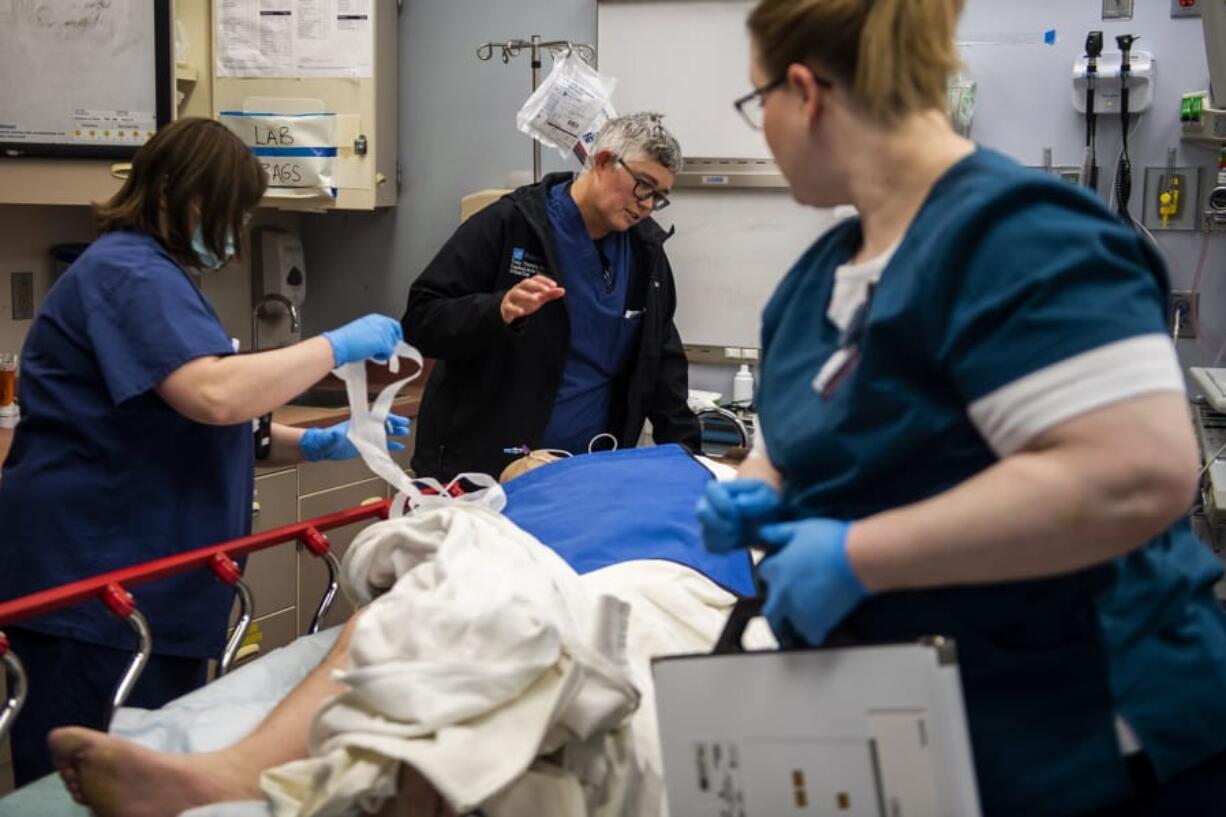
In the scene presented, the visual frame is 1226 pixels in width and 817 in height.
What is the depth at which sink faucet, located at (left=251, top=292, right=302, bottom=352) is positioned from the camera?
4.04m

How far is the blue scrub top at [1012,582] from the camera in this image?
3.02 ft

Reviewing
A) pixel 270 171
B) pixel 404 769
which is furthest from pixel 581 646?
pixel 270 171

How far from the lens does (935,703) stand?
0.97 meters

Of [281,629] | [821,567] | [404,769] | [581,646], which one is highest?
[821,567]

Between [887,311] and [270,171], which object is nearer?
[887,311]

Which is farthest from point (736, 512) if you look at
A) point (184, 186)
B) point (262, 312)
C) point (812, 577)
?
point (262, 312)

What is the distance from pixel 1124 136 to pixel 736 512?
2.82m

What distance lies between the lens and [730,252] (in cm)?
385

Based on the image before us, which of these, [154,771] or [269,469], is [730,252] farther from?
[154,771]

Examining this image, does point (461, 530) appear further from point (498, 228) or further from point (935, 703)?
point (498, 228)

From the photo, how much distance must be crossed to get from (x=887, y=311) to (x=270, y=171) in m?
3.09

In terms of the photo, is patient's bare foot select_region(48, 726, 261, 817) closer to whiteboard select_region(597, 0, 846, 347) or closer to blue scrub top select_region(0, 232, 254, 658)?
blue scrub top select_region(0, 232, 254, 658)

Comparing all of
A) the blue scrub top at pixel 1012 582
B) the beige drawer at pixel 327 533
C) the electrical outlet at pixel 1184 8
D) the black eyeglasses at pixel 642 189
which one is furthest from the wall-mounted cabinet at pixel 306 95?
the blue scrub top at pixel 1012 582

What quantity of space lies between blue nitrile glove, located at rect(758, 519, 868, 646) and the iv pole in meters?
2.85
